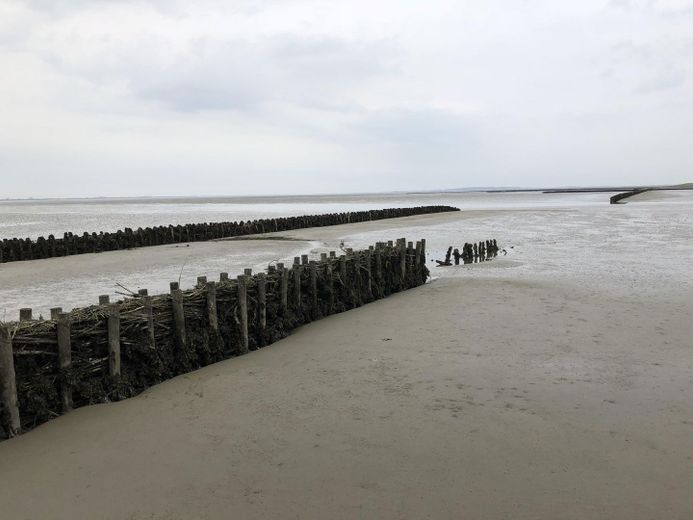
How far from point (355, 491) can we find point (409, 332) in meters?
5.42

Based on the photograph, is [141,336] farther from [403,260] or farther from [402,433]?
[403,260]

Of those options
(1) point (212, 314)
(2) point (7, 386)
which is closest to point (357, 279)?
(1) point (212, 314)

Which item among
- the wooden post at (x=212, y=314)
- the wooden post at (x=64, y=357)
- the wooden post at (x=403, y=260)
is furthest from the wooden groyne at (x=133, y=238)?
the wooden post at (x=64, y=357)

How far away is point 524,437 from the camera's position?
18.4ft

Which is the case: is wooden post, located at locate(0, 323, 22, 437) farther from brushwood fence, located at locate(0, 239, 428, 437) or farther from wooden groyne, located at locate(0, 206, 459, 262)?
wooden groyne, located at locate(0, 206, 459, 262)

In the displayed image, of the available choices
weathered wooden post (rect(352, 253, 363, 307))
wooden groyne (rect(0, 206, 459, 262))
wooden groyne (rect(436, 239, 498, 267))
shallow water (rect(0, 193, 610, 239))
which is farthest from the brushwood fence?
shallow water (rect(0, 193, 610, 239))

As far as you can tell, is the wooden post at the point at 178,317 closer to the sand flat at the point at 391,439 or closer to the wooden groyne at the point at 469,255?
the sand flat at the point at 391,439

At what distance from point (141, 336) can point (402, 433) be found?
12.4ft

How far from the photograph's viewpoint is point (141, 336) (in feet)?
24.4

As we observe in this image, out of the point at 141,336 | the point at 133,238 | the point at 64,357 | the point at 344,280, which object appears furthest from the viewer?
the point at 133,238

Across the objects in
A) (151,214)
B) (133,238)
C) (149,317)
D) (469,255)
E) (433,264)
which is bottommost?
(433,264)

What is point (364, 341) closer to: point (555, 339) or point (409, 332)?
point (409, 332)

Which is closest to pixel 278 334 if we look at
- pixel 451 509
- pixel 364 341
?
pixel 364 341

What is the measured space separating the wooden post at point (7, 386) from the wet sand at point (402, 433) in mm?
197
